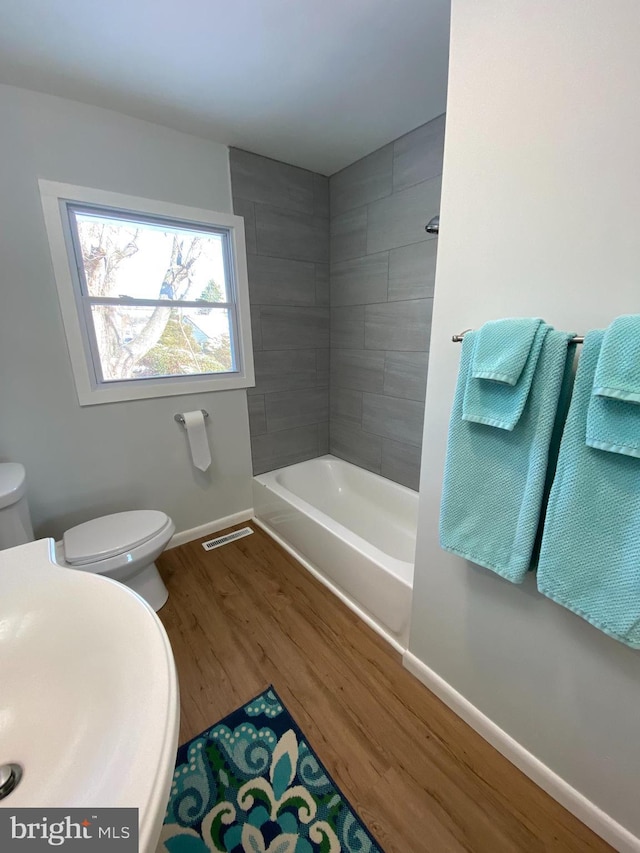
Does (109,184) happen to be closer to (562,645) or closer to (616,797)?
(562,645)

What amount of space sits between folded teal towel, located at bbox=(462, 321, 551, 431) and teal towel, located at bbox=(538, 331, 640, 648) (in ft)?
0.31

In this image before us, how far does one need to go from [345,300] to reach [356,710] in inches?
88.7

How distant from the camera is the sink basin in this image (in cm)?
43

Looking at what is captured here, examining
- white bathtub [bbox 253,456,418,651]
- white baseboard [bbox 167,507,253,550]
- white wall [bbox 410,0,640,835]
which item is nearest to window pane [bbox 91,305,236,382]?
white bathtub [bbox 253,456,418,651]

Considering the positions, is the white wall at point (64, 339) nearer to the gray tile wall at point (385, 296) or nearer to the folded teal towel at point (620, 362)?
the gray tile wall at point (385, 296)

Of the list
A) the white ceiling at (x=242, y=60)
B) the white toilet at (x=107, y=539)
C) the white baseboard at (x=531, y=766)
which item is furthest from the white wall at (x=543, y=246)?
the white toilet at (x=107, y=539)

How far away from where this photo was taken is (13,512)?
1380 mm

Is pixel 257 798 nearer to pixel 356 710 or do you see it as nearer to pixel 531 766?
pixel 356 710

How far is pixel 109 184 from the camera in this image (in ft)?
5.57

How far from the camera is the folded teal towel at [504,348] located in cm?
83

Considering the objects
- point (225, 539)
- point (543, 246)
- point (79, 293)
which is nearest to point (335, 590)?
point (225, 539)

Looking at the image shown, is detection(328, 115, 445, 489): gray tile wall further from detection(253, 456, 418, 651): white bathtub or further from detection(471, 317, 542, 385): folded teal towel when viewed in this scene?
detection(471, 317, 542, 385): folded teal towel

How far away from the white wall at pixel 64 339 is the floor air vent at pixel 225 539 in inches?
8.9

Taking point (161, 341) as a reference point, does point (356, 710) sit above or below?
below
